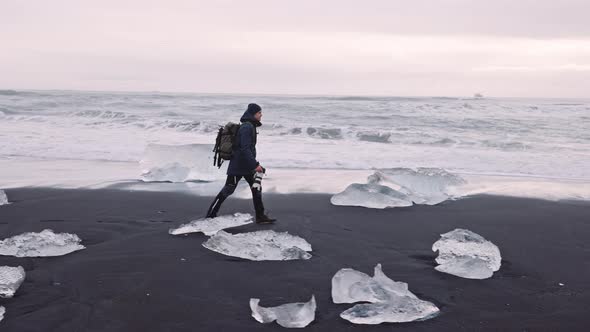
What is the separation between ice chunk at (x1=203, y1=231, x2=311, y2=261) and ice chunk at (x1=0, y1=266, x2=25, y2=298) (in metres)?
1.79

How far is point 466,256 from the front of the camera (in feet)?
17.1

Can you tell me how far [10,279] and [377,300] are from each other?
302 cm

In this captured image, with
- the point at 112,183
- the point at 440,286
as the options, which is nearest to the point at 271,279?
the point at 440,286

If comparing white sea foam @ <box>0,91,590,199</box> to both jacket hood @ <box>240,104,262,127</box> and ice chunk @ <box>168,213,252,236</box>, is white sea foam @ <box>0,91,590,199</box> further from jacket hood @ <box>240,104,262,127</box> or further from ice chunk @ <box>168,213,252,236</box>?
jacket hood @ <box>240,104,262,127</box>

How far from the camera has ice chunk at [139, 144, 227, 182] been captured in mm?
10008

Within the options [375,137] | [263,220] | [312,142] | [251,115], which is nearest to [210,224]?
[263,220]

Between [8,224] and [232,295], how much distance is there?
3812mm

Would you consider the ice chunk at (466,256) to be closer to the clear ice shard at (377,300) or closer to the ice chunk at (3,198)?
the clear ice shard at (377,300)

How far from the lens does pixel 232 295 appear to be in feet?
14.4

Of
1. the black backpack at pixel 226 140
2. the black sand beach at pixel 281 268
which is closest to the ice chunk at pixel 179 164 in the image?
the black sand beach at pixel 281 268

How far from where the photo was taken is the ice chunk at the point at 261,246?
5.37 meters

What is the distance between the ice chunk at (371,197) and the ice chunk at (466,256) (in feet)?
6.79

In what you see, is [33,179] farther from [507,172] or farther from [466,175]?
[507,172]

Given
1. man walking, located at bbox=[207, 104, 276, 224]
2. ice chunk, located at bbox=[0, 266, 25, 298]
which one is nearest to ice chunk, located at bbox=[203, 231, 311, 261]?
man walking, located at bbox=[207, 104, 276, 224]
